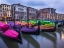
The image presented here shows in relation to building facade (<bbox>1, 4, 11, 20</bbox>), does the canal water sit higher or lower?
lower

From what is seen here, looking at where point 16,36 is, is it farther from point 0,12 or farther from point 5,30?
point 0,12

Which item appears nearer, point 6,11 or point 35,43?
point 35,43

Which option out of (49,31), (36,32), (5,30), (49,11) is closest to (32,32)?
(36,32)

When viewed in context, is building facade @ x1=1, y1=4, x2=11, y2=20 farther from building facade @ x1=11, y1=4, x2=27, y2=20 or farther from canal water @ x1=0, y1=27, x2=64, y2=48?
canal water @ x1=0, y1=27, x2=64, y2=48

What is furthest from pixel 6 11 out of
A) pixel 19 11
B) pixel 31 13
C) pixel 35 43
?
pixel 35 43

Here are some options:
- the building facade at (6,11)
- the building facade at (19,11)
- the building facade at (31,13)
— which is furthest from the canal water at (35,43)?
the building facade at (31,13)

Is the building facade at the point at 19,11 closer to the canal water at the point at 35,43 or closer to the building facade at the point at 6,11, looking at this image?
the building facade at the point at 6,11

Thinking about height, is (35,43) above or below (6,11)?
below

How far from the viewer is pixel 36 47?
581 centimetres

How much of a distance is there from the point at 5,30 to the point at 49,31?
4.29 metres

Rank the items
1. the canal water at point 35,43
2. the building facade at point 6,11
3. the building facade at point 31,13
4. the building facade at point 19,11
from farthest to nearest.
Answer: the building facade at point 31,13 → the building facade at point 19,11 → the building facade at point 6,11 → the canal water at point 35,43

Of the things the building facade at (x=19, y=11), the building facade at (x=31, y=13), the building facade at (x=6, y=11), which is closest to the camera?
the building facade at (x=6, y=11)

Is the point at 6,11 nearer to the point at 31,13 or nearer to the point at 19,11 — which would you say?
the point at 19,11

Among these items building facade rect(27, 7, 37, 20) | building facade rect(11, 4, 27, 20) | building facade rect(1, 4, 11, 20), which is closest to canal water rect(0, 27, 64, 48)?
building facade rect(1, 4, 11, 20)
